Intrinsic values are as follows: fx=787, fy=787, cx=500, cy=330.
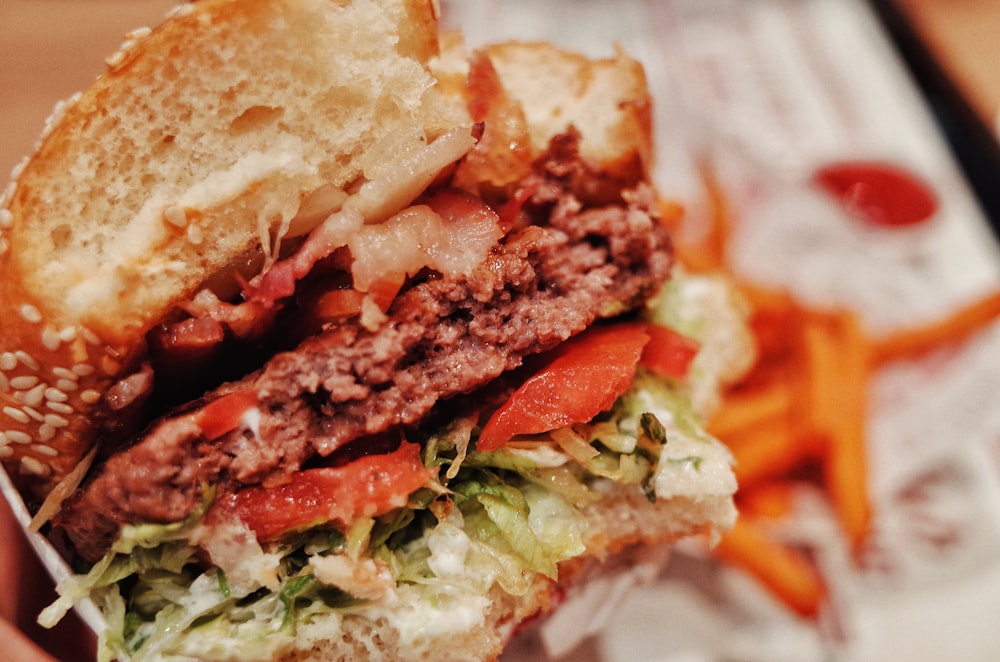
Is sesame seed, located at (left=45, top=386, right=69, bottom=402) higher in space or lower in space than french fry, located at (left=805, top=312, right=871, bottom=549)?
higher

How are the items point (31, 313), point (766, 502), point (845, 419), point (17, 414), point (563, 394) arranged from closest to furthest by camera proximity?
point (31, 313)
point (17, 414)
point (563, 394)
point (845, 419)
point (766, 502)

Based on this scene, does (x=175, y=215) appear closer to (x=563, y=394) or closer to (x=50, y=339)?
(x=50, y=339)

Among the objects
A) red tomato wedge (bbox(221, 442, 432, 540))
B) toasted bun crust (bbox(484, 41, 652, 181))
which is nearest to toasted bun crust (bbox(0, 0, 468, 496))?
red tomato wedge (bbox(221, 442, 432, 540))

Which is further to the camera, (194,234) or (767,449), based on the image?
(767,449)

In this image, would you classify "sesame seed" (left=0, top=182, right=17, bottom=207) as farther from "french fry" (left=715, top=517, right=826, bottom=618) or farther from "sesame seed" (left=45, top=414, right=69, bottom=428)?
"french fry" (left=715, top=517, right=826, bottom=618)

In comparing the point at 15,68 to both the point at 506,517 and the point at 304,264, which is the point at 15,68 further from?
the point at 506,517

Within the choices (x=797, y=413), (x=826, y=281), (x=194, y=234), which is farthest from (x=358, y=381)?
(x=826, y=281)

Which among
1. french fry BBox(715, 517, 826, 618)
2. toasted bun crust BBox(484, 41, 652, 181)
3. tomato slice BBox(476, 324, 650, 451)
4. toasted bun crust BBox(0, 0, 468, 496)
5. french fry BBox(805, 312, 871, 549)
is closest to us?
toasted bun crust BBox(0, 0, 468, 496)
